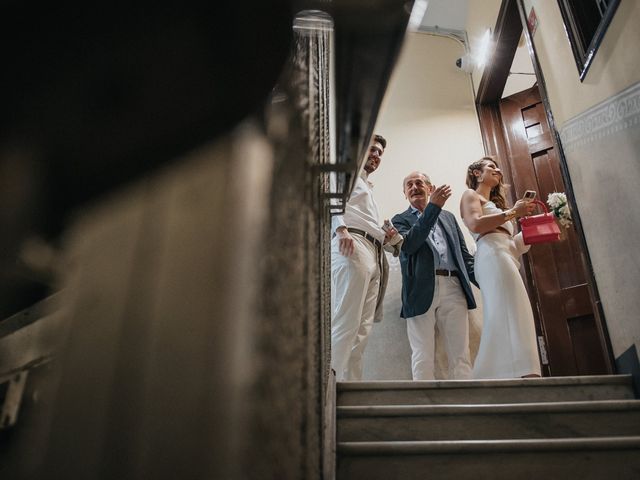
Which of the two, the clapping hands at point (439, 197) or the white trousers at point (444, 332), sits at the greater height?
the clapping hands at point (439, 197)

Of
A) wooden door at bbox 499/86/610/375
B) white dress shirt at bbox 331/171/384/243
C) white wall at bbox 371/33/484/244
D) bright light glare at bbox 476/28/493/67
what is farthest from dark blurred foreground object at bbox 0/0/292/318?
bright light glare at bbox 476/28/493/67

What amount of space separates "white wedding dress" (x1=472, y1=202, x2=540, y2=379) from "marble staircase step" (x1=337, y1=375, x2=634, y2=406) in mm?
338

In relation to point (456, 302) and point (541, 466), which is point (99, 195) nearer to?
point (541, 466)

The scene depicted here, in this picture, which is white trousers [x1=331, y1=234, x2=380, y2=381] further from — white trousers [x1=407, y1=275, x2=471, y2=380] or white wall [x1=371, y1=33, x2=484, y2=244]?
white wall [x1=371, y1=33, x2=484, y2=244]

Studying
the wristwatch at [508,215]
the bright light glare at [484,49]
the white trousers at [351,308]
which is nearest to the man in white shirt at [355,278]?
the white trousers at [351,308]

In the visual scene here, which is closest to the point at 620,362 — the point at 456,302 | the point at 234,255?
the point at 456,302

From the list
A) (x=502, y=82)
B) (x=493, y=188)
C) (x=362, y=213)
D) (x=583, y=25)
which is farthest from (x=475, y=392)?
(x=502, y=82)

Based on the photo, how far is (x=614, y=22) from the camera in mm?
1991

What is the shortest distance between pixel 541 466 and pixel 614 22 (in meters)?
1.84

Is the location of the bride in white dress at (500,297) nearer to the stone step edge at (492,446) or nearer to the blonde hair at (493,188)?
the blonde hair at (493,188)

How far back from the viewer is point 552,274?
133 inches

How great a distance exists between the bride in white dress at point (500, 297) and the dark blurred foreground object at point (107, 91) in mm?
2012

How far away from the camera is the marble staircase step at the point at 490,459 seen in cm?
136

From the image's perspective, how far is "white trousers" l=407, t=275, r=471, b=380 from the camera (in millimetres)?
2533
